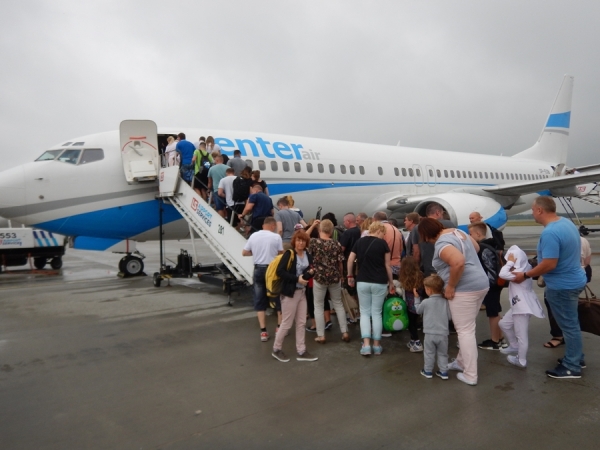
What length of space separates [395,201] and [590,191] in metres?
19.7

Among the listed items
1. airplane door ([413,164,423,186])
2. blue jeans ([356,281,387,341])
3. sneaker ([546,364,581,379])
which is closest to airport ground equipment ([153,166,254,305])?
blue jeans ([356,281,387,341])

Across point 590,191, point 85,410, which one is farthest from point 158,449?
point 590,191

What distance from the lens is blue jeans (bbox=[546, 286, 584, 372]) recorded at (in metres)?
4.26

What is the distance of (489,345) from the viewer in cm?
534

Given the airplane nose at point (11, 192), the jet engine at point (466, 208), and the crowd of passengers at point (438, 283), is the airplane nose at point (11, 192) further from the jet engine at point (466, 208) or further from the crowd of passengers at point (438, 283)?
the jet engine at point (466, 208)

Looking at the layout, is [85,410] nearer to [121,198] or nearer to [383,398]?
[383,398]

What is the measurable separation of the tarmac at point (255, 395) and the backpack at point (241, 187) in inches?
95.5

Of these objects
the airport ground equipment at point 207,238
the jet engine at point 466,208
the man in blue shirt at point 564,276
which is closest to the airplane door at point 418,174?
the jet engine at point 466,208

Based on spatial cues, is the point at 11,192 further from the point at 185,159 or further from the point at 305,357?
the point at 305,357

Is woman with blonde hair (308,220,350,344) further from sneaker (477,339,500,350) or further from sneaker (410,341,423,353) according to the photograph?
sneaker (477,339,500,350)

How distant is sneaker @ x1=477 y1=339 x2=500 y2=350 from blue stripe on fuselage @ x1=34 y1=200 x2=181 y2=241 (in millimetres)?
Answer: 7439

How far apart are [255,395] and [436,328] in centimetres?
188

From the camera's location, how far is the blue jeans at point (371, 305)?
5023mm

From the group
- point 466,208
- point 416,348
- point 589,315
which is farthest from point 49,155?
point 466,208
